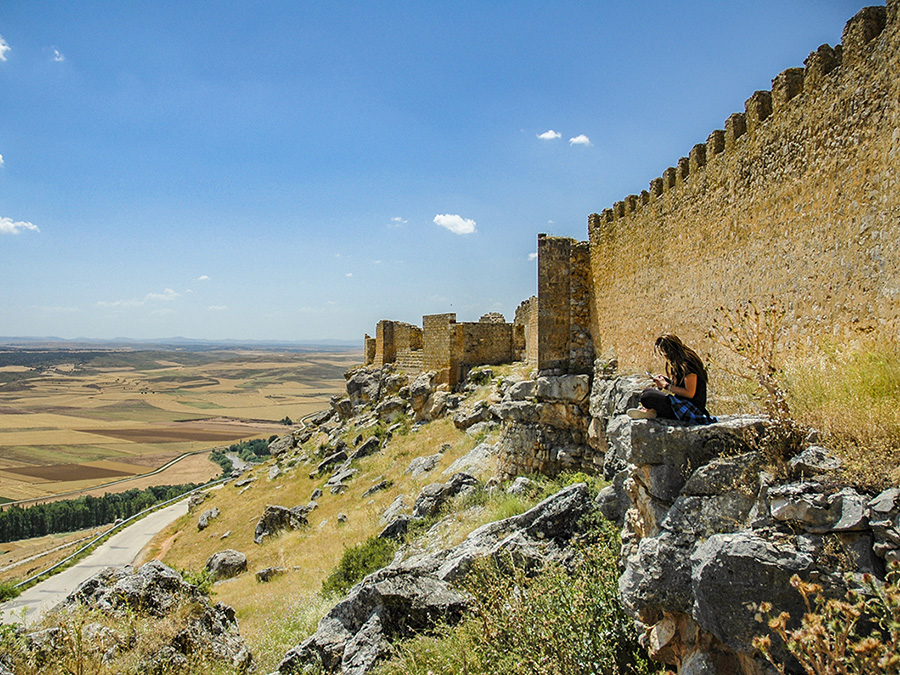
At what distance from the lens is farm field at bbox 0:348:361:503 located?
69375mm

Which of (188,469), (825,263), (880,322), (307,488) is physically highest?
(825,263)

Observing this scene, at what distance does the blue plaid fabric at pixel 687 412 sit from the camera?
172 inches

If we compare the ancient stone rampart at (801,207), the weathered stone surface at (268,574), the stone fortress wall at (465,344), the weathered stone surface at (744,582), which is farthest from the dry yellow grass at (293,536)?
the weathered stone surface at (744,582)

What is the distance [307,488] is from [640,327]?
16.8 meters

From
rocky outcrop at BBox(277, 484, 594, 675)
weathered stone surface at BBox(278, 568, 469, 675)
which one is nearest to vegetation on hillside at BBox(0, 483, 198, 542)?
weathered stone surface at BBox(278, 568, 469, 675)

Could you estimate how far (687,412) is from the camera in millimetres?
4418

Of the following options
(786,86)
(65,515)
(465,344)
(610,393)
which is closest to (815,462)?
(786,86)

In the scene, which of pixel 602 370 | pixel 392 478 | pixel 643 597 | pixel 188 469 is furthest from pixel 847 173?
pixel 188 469

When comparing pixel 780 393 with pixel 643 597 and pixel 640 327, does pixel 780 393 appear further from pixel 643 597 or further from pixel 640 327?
pixel 640 327

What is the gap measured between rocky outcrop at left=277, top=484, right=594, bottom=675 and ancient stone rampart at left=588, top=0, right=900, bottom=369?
3.88 metres

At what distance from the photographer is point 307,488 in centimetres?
2194

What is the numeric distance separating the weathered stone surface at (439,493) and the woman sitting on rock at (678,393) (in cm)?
820

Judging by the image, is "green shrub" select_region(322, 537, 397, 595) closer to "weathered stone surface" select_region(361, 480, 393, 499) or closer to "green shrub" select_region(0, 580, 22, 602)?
"weathered stone surface" select_region(361, 480, 393, 499)

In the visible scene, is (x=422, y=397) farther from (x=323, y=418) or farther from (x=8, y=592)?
(x=8, y=592)
